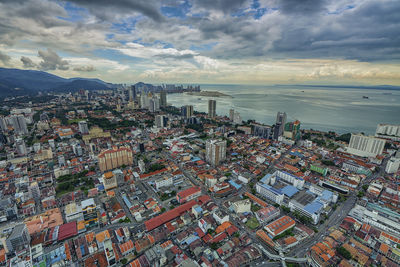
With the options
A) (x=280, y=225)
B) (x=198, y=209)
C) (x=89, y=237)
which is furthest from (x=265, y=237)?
(x=89, y=237)

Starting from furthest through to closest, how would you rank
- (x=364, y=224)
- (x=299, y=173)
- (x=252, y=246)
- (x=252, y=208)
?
(x=299, y=173)
(x=252, y=208)
(x=364, y=224)
(x=252, y=246)

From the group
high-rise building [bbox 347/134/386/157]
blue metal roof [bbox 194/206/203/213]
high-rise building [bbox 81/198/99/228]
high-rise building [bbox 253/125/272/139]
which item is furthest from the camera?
high-rise building [bbox 253/125/272/139]

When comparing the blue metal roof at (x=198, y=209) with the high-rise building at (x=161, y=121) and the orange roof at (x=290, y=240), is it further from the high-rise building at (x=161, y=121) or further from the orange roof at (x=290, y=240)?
the high-rise building at (x=161, y=121)

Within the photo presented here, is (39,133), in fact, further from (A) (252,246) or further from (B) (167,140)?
(A) (252,246)

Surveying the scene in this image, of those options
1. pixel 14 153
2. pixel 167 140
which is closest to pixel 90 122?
pixel 14 153

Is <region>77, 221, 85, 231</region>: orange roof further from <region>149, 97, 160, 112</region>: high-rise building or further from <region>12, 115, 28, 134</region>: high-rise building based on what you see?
<region>149, 97, 160, 112</region>: high-rise building

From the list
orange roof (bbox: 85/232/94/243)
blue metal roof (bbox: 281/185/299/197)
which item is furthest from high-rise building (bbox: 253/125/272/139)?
orange roof (bbox: 85/232/94/243)
